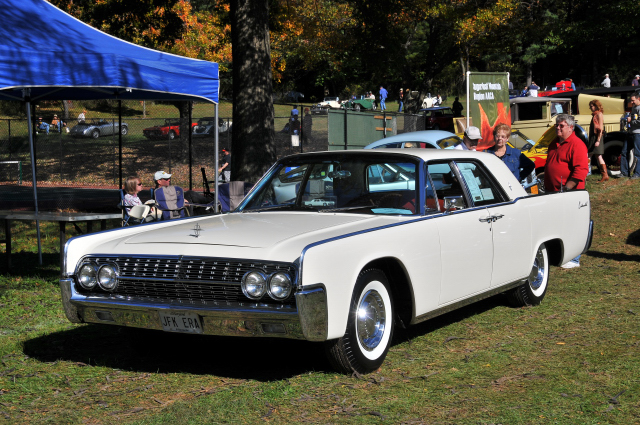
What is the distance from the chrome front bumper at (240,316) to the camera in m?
4.47

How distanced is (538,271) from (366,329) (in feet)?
9.80

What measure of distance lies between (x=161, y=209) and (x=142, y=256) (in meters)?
5.86

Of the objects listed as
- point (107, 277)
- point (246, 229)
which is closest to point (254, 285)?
point (246, 229)

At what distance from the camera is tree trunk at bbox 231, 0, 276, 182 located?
12.2m

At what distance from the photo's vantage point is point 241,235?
16.6 feet

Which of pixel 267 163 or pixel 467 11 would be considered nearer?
pixel 267 163

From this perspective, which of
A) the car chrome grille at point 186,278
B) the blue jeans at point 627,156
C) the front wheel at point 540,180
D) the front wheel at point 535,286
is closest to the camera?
the car chrome grille at point 186,278

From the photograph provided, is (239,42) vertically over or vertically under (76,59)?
over

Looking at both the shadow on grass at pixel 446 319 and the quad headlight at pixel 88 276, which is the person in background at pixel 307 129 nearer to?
the shadow on grass at pixel 446 319

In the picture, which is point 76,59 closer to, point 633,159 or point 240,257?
point 240,257

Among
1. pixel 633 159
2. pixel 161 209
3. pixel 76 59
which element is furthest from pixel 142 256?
pixel 633 159

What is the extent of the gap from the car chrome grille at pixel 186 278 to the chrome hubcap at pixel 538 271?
356 centimetres

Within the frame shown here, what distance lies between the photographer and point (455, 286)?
5.80m

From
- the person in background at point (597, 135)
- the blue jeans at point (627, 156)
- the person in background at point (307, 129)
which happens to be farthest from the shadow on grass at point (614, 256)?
the person in background at point (307, 129)
